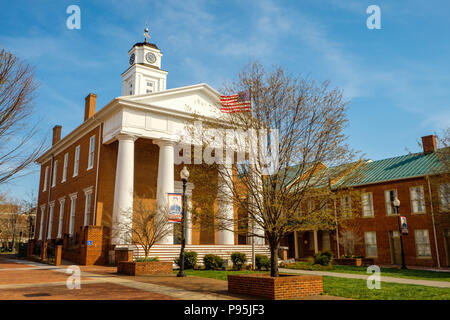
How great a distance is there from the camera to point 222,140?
12.6 meters

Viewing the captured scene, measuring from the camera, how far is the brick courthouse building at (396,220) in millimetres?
29250

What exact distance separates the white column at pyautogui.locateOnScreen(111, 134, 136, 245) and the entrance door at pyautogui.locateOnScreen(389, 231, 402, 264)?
70.6 ft

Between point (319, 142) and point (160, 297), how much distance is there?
20.8 feet

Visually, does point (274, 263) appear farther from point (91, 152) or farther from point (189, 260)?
point (91, 152)

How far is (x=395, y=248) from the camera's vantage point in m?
31.9

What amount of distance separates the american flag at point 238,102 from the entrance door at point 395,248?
2477 centimetres

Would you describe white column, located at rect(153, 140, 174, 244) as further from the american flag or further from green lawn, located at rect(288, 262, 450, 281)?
the american flag

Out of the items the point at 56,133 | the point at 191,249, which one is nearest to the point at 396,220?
the point at 191,249

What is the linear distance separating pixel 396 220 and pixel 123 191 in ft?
72.1

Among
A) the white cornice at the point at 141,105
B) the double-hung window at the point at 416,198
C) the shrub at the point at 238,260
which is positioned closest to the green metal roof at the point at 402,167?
the double-hung window at the point at 416,198

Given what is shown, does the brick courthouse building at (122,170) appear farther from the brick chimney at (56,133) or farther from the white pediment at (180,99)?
the brick chimney at (56,133)

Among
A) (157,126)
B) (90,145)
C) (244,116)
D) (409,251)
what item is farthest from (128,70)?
(244,116)

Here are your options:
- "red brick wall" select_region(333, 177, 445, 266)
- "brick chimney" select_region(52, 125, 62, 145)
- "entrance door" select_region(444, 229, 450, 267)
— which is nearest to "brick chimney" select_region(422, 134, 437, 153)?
"red brick wall" select_region(333, 177, 445, 266)

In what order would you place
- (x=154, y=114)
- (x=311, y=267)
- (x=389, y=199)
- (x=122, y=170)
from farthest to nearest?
(x=389, y=199)
(x=154, y=114)
(x=122, y=170)
(x=311, y=267)
